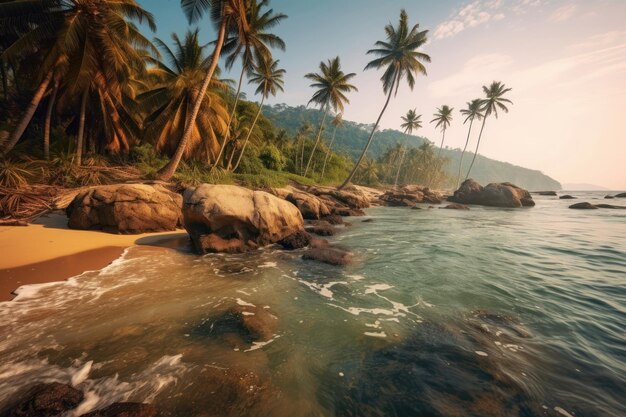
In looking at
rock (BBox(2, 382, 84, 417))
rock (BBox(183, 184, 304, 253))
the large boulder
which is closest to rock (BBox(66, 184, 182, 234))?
rock (BBox(183, 184, 304, 253))

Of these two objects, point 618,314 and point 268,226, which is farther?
point 268,226

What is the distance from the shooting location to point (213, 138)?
62.4 ft

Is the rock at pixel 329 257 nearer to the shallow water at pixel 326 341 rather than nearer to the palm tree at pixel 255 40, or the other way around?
the shallow water at pixel 326 341

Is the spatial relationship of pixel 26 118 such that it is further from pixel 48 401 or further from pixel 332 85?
pixel 332 85

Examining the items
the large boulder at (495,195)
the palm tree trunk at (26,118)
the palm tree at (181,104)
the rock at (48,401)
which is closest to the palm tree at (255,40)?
the palm tree at (181,104)

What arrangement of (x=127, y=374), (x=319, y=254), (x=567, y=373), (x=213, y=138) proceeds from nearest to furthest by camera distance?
(x=127, y=374)
(x=567, y=373)
(x=319, y=254)
(x=213, y=138)

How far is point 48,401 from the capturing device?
231cm

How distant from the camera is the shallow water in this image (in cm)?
270

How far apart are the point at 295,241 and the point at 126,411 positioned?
6.46 m

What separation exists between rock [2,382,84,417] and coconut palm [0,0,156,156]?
1278cm

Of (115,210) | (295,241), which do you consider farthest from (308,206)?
(115,210)

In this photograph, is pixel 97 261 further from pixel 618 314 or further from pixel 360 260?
pixel 618 314

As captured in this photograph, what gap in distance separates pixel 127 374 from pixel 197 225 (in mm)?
5257

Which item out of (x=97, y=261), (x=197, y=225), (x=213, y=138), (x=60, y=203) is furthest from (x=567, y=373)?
(x=213, y=138)
